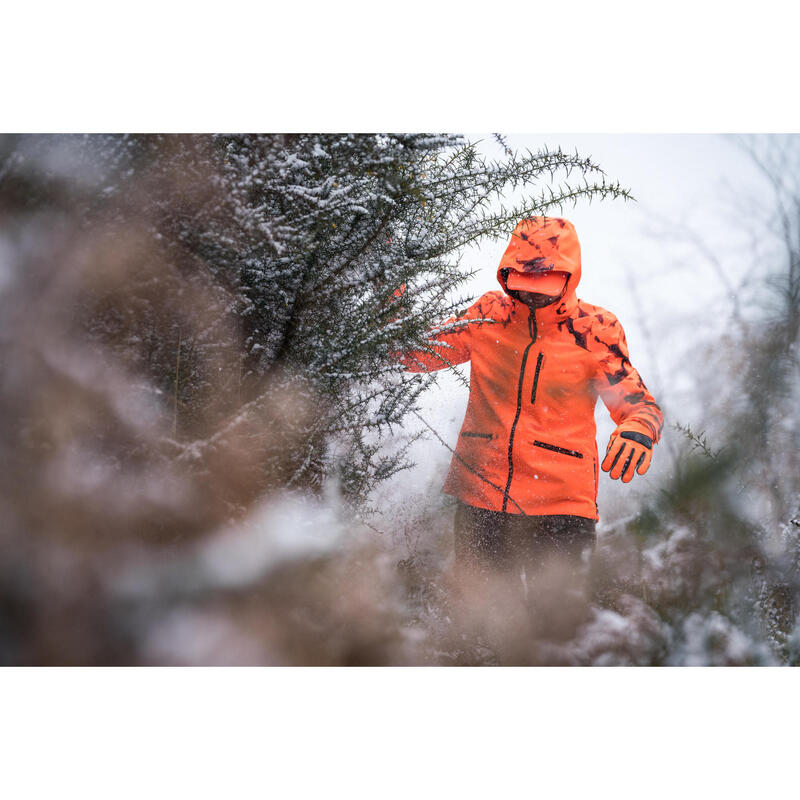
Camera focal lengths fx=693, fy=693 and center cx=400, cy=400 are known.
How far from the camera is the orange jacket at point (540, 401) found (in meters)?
1.94


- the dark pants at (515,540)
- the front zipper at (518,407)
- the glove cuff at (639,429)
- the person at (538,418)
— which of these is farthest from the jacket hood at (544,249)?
the dark pants at (515,540)

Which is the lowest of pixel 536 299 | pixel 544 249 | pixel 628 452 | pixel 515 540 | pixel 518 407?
pixel 515 540

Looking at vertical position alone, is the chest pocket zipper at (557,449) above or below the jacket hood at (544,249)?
below

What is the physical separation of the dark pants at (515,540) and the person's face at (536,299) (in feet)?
1.96

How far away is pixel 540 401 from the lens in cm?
197

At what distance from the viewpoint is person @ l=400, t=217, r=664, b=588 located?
1938mm

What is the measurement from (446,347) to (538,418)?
0.34m

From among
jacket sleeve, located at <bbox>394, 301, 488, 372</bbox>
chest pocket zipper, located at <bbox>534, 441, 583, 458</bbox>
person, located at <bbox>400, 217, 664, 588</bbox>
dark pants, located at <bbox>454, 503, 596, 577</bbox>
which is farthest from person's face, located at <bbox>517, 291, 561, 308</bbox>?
dark pants, located at <bbox>454, 503, 596, 577</bbox>

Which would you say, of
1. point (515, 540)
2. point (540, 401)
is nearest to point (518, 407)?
point (540, 401)

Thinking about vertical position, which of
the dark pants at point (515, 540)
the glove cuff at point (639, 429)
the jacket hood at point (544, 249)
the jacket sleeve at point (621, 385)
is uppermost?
the jacket hood at point (544, 249)

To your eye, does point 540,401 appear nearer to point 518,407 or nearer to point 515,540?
point 518,407

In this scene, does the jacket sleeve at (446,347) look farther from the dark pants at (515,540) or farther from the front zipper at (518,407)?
the dark pants at (515,540)
